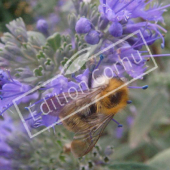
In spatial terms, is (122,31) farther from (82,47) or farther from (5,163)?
(5,163)

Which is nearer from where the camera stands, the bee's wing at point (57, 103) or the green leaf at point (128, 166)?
the bee's wing at point (57, 103)

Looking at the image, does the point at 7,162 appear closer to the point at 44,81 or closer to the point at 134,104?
the point at 44,81

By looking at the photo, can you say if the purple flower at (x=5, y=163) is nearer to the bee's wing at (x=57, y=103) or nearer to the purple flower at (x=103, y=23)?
the bee's wing at (x=57, y=103)

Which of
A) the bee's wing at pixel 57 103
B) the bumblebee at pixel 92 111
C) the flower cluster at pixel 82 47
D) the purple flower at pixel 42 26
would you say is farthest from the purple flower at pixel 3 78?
the purple flower at pixel 42 26

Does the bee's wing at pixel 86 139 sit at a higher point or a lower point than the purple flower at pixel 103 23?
lower

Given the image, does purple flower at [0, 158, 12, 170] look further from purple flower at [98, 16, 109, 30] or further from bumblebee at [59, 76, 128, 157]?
purple flower at [98, 16, 109, 30]

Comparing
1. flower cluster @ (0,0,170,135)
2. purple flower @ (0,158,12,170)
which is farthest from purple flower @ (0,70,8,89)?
purple flower @ (0,158,12,170)
